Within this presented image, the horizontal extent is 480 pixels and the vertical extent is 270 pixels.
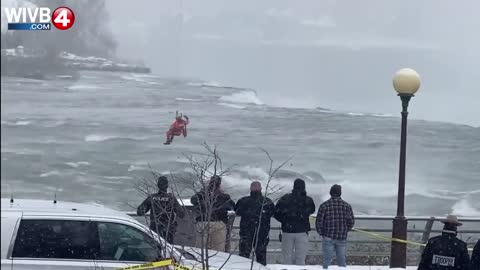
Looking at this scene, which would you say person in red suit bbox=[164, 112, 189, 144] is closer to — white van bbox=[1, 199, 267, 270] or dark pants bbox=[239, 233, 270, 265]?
dark pants bbox=[239, 233, 270, 265]

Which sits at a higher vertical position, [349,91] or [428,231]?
[349,91]

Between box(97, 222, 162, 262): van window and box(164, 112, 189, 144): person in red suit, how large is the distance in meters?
7.24

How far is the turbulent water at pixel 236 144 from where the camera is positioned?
14430mm

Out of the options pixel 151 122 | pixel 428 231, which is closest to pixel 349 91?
pixel 151 122

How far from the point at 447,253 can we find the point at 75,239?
330 centimetres

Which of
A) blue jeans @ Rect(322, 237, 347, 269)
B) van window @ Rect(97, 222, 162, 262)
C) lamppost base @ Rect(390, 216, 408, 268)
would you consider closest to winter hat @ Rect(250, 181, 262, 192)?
blue jeans @ Rect(322, 237, 347, 269)

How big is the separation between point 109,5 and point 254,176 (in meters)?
3.89

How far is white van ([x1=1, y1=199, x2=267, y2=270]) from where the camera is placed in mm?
7469

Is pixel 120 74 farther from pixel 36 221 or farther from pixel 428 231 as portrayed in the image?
pixel 36 221

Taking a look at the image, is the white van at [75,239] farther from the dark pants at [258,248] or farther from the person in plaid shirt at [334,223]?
the person in plaid shirt at [334,223]

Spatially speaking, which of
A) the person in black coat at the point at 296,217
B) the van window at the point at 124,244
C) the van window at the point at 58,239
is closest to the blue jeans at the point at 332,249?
the person in black coat at the point at 296,217

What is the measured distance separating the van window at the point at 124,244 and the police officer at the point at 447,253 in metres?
2.47

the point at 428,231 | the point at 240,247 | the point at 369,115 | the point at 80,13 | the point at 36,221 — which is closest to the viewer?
the point at 36,221

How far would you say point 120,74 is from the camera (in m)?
15.4
